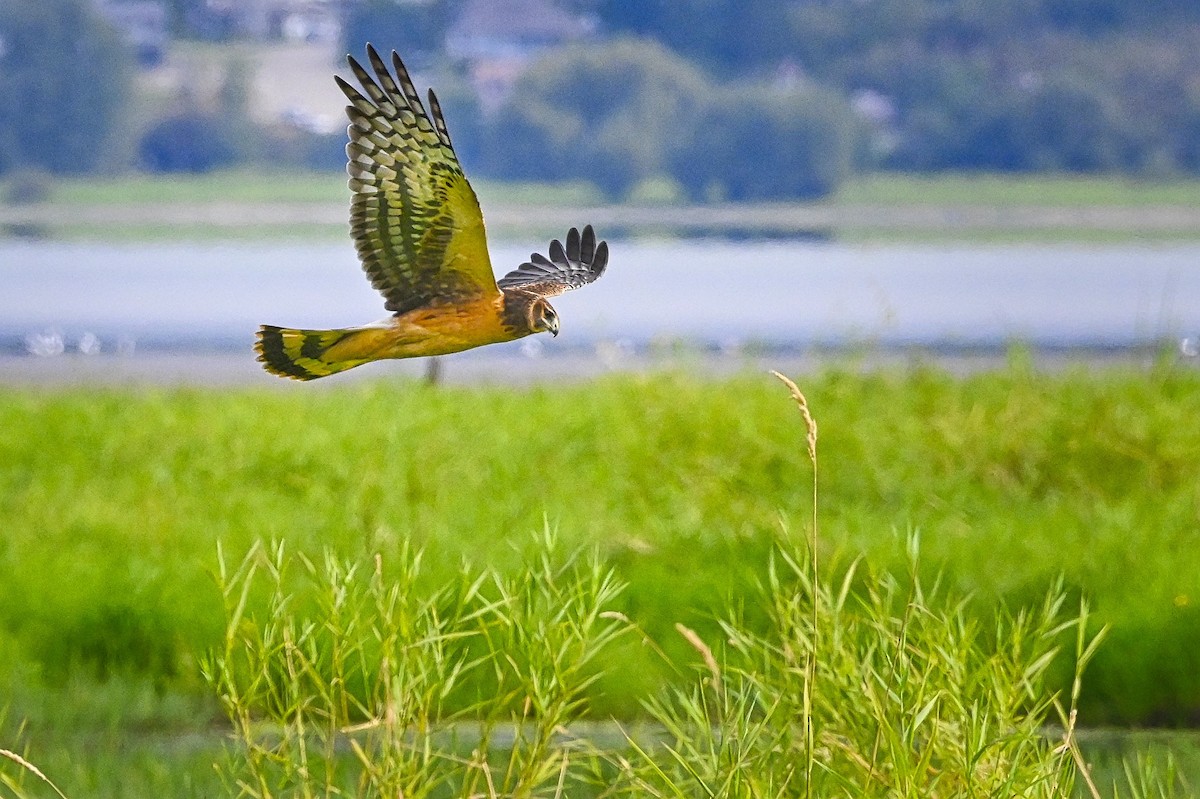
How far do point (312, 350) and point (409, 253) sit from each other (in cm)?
13

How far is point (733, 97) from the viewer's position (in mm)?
23828

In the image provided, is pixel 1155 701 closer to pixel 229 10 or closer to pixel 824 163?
pixel 229 10

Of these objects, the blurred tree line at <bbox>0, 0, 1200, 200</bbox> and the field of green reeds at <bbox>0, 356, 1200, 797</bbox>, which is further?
the blurred tree line at <bbox>0, 0, 1200, 200</bbox>

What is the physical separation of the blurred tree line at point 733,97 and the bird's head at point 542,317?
23cm

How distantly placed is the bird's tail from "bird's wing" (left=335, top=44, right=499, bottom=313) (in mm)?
50

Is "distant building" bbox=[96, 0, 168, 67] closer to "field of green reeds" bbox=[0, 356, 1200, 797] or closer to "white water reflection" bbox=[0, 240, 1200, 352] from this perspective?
"field of green reeds" bbox=[0, 356, 1200, 797]

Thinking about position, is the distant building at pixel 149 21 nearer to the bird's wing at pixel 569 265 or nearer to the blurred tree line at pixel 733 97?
the blurred tree line at pixel 733 97

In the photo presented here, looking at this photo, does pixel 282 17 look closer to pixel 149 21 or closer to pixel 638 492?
pixel 149 21

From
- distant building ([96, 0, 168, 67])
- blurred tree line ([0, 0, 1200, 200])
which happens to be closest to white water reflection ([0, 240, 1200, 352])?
blurred tree line ([0, 0, 1200, 200])

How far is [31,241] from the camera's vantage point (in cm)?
3369

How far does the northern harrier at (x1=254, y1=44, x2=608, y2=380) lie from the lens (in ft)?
5.08

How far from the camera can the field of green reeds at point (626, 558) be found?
3699 millimetres

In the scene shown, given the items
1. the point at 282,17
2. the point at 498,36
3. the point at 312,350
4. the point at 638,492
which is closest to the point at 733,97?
the point at 638,492

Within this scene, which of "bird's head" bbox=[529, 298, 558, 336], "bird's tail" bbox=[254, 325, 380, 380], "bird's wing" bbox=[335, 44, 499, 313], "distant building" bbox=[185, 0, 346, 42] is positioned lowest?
"bird's tail" bbox=[254, 325, 380, 380]
